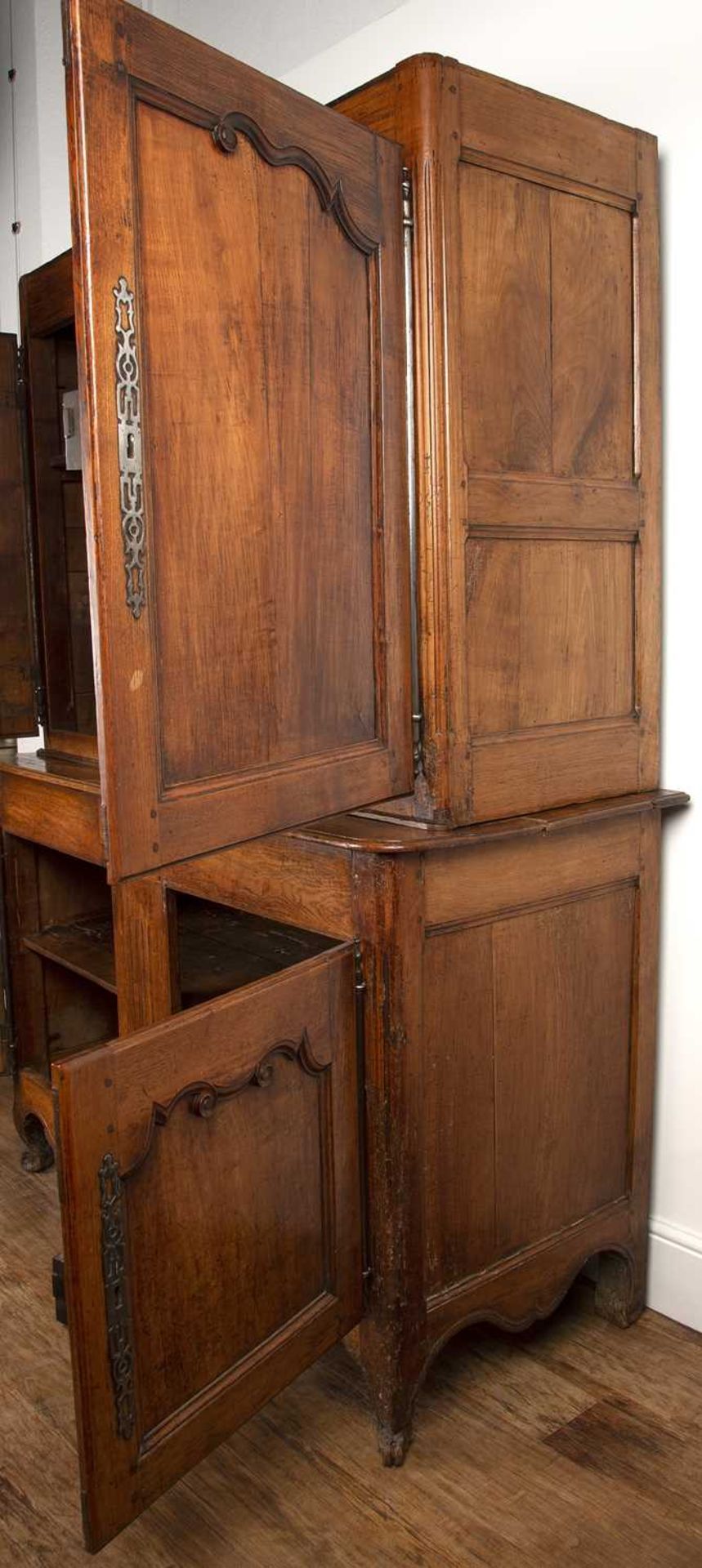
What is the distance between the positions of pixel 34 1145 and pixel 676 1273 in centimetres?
149

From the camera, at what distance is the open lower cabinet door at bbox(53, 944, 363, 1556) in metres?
1.39

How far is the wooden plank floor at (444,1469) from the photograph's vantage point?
1724mm

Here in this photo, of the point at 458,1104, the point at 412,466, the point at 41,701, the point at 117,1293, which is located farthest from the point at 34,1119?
the point at 412,466

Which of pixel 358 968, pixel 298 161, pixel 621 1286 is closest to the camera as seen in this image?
pixel 298 161

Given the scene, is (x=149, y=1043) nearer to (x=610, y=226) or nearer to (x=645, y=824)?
(x=645, y=824)

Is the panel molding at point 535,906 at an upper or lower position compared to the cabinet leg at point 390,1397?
upper

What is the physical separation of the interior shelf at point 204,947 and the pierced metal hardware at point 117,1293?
1.00 metres

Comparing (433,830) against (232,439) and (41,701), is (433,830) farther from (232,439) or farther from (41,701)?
(41,701)

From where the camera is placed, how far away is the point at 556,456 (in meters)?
1.96

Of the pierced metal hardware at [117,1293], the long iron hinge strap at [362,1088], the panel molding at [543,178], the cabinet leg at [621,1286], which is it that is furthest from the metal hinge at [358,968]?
the panel molding at [543,178]

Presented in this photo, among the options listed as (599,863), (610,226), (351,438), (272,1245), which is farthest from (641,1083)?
(610,226)

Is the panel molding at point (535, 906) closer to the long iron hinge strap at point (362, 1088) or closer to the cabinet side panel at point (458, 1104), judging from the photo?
the cabinet side panel at point (458, 1104)

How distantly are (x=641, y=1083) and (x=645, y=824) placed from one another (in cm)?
47

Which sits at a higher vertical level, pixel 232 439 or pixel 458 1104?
pixel 232 439
